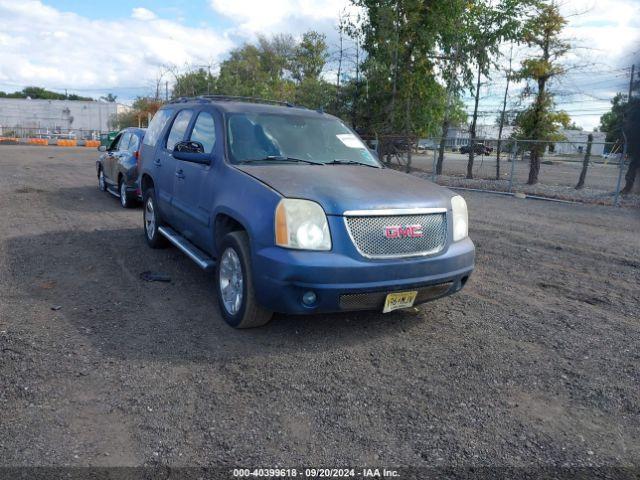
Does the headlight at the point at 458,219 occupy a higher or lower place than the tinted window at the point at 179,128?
lower

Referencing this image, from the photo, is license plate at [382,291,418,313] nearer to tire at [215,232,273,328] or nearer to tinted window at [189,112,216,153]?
tire at [215,232,273,328]

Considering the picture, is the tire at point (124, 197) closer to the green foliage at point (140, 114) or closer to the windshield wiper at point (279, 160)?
the windshield wiper at point (279, 160)

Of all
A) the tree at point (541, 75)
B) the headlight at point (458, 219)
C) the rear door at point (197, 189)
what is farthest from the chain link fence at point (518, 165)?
the rear door at point (197, 189)

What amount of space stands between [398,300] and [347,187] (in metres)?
1.00

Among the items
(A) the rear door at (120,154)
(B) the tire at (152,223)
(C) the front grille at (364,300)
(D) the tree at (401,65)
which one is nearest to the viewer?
(C) the front grille at (364,300)

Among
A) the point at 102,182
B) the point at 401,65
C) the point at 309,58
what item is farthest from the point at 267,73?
the point at 102,182

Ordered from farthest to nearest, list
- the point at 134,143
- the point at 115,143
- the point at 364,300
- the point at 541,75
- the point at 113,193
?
the point at 541,75, the point at 115,143, the point at 113,193, the point at 134,143, the point at 364,300

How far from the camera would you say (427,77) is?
21984 mm

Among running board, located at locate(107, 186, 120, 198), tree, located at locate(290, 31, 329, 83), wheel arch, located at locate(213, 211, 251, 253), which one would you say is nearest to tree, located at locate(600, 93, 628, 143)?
wheel arch, located at locate(213, 211, 251, 253)

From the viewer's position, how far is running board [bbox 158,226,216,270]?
16.4ft

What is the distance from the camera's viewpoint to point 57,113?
89062 mm

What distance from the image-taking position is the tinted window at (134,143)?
1073 centimetres

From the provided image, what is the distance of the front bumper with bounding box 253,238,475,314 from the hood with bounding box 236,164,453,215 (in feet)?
1.37

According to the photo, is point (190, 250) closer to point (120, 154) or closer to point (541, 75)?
point (120, 154)
